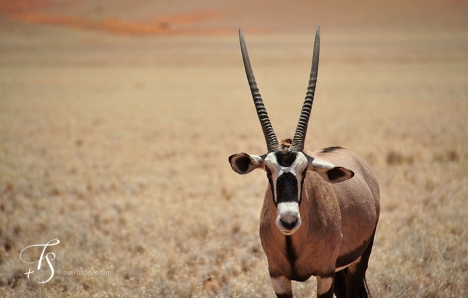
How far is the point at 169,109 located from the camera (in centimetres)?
2194

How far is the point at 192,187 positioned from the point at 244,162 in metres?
5.83

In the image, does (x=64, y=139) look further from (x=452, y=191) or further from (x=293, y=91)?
(x=293, y=91)

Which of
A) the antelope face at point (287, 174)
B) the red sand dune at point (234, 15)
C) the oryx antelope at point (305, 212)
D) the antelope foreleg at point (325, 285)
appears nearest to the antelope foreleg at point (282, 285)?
the oryx antelope at point (305, 212)

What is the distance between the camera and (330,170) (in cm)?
349

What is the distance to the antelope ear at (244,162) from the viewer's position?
135 inches

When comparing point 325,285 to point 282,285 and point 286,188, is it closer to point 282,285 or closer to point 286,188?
point 282,285

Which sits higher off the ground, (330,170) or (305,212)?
(330,170)

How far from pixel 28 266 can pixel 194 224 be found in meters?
2.50

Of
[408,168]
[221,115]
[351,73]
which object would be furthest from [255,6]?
[408,168]

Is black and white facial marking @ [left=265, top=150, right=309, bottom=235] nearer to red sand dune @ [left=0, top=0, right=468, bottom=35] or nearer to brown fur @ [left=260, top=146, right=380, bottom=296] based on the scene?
brown fur @ [left=260, top=146, right=380, bottom=296]

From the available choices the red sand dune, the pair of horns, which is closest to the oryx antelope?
the pair of horns

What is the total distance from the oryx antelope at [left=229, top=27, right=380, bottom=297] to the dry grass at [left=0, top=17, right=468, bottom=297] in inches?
54.9

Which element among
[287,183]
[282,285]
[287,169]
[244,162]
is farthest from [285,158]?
[282,285]

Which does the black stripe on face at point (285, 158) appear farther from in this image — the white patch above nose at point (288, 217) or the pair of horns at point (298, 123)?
the white patch above nose at point (288, 217)
